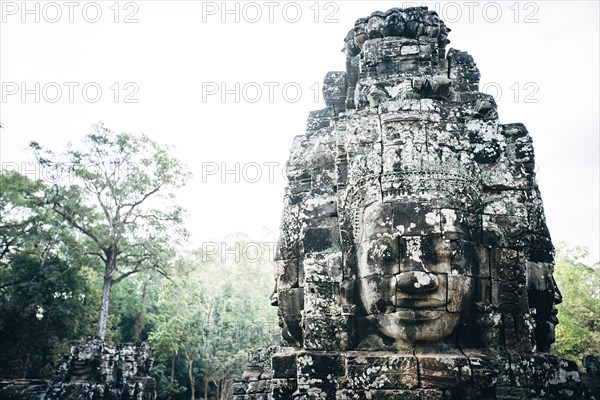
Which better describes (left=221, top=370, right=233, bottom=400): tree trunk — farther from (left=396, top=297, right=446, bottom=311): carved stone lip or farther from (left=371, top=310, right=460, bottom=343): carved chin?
(left=396, top=297, right=446, bottom=311): carved stone lip

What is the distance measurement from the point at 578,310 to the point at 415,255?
17.8 m

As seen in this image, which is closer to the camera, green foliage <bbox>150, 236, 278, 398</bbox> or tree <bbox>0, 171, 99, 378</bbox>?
tree <bbox>0, 171, 99, 378</bbox>

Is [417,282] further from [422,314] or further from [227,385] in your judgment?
[227,385]

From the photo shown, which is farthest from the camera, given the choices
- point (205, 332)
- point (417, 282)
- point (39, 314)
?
point (205, 332)

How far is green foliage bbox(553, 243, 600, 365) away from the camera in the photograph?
56.4 ft

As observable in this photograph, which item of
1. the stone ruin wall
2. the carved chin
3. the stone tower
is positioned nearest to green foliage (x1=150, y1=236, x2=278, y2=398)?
the stone ruin wall

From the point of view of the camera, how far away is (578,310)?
60.5 ft

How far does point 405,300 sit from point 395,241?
1.72 feet

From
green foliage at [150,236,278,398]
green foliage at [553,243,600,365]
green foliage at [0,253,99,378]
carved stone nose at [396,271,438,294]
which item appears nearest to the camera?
carved stone nose at [396,271,438,294]

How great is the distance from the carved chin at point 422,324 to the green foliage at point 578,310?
13.7 meters

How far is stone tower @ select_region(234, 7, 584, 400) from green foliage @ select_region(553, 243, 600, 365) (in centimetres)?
1313

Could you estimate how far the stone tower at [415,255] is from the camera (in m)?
4.08

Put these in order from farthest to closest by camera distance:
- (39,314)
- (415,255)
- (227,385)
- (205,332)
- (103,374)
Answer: (205,332) → (227,385) → (39,314) → (103,374) → (415,255)

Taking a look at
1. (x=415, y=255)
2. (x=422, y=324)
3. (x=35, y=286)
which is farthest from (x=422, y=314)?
(x=35, y=286)
